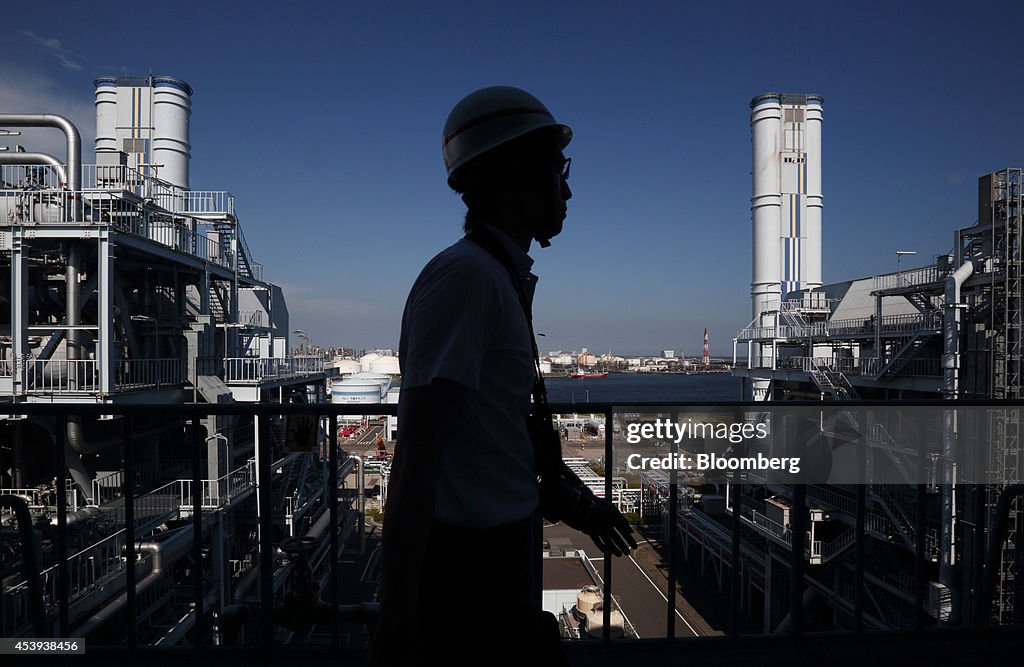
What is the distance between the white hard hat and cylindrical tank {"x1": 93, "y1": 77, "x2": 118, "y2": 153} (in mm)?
23030

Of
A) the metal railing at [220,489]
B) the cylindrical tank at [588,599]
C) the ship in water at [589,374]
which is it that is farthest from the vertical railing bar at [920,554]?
the ship in water at [589,374]

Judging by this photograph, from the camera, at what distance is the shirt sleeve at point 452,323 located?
3.55 feet

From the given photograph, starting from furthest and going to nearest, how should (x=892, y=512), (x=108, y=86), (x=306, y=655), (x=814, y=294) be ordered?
(x=814, y=294) < (x=108, y=86) < (x=892, y=512) < (x=306, y=655)

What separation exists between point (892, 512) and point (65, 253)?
18.2 m

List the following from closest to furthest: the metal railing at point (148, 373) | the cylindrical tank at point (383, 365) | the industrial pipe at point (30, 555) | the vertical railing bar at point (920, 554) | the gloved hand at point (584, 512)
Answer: the gloved hand at point (584, 512) < the industrial pipe at point (30, 555) < the vertical railing bar at point (920, 554) < the metal railing at point (148, 373) < the cylindrical tank at point (383, 365)

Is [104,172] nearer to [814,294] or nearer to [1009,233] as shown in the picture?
[1009,233]

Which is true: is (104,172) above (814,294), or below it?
above

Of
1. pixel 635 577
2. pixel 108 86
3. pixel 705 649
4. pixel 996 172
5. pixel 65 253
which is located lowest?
pixel 635 577

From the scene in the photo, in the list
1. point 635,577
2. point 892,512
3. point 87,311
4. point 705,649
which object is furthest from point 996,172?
point 87,311

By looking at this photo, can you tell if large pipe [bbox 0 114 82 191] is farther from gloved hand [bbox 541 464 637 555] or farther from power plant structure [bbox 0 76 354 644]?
gloved hand [bbox 541 464 637 555]

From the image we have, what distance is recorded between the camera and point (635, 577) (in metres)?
→ 7.66

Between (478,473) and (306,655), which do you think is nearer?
(478,473)

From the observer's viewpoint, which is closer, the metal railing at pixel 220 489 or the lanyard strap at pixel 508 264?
the lanyard strap at pixel 508 264

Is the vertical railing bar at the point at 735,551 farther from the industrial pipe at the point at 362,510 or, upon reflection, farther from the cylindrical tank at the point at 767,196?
the cylindrical tank at the point at 767,196
